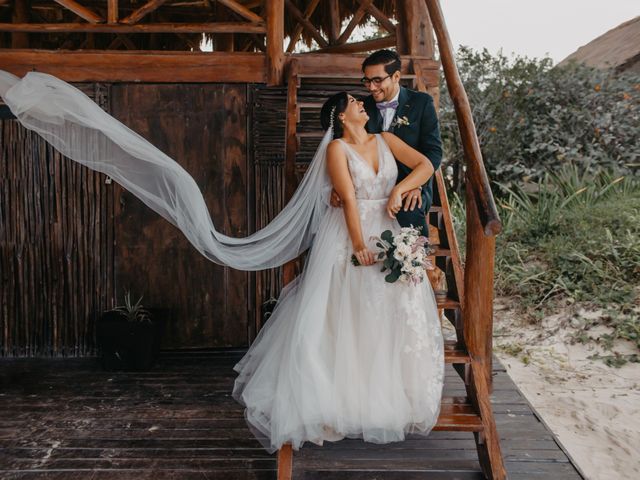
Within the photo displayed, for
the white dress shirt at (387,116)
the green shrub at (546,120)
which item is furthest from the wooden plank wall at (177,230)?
the green shrub at (546,120)

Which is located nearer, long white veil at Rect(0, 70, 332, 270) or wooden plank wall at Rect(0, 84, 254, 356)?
long white veil at Rect(0, 70, 332, 270)

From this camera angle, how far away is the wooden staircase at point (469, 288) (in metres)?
3.22

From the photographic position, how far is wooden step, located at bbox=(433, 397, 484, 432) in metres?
3.22

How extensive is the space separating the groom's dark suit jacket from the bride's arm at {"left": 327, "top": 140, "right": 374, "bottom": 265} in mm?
445

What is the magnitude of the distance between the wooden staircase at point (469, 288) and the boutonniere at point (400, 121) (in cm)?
37

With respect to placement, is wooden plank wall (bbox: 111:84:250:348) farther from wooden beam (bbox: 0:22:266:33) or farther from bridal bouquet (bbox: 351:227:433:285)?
bridal bouquet (bbox: 351:227:433:285)

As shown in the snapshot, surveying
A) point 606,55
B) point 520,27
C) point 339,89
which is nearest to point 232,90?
point 339,89

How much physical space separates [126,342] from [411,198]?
2.80 meters

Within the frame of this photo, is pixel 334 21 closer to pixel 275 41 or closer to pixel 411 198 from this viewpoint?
pixel 275 41

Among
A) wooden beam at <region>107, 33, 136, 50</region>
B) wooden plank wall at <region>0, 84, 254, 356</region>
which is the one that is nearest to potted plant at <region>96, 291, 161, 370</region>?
wooden plank wall at <region>0, 84, 254, 356</region>

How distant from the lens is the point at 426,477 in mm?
3197

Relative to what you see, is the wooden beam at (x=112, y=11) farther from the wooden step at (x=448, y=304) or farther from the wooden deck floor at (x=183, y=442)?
the wooden step at (x=448, y=304)

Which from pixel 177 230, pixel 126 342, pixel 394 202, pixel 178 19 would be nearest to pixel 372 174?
pixel 394 202

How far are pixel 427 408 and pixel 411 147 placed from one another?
4.80 ft
